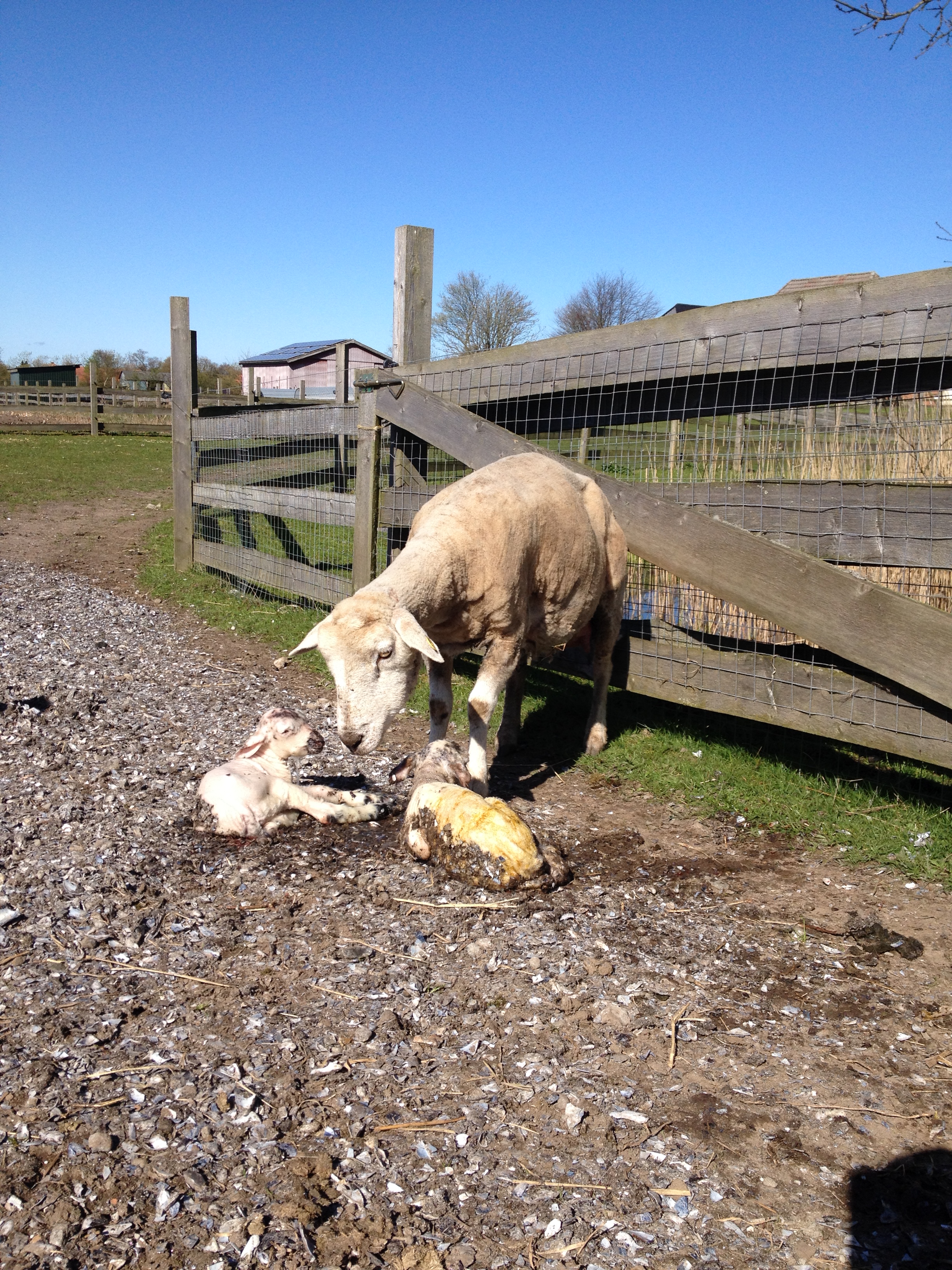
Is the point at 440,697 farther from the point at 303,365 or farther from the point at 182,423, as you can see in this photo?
the point at 303,365

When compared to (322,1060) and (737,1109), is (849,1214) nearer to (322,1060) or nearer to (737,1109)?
(737,1109)

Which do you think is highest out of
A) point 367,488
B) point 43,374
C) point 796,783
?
point 43,374

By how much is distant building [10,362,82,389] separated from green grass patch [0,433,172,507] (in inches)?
1318

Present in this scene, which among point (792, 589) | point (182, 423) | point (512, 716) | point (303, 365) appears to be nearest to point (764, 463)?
point (792, 589)

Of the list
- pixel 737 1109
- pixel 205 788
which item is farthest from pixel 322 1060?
pixel 205 788

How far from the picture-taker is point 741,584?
463 cm

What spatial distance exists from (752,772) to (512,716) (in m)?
1.52

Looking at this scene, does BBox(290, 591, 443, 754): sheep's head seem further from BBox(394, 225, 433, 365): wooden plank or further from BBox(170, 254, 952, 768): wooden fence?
BBox(394, 225, 433, 365): wooden plank

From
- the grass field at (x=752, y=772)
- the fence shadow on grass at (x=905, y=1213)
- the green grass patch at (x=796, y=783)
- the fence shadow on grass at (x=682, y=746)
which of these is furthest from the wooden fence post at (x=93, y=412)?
the fence shadow on grass at (x=905, y=1213)

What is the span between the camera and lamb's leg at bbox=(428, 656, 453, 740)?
16.1 feet

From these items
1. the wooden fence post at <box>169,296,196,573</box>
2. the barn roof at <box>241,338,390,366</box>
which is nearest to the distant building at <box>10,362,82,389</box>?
the barn roof at <box>241,338,390,366</box>

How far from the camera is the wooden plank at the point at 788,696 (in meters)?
4.23

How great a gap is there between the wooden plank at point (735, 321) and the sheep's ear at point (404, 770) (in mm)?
2640

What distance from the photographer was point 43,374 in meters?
58.6
